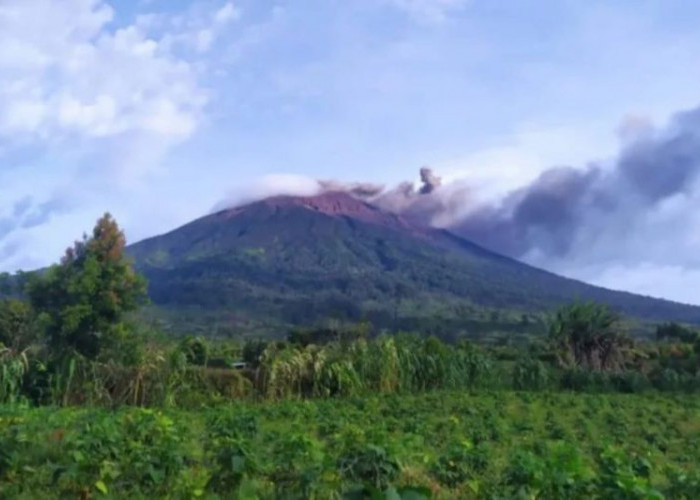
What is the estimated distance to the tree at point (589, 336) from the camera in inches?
1248

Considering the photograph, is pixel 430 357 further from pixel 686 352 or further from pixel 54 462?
pixel 54 462

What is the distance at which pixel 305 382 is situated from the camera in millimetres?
21688

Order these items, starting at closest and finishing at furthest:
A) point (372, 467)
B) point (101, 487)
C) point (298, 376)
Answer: point (101, 487)
point (372, 467)
point (298, 376)

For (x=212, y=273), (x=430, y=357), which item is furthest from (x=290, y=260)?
(x=430, y=357)

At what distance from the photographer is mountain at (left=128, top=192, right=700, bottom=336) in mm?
67812

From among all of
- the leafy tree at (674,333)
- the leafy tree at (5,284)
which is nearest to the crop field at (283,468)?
the leafy tree at (5,284)

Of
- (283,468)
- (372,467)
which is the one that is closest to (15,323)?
(283,468)

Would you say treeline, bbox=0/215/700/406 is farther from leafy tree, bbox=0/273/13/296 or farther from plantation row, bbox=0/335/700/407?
leafy tree, bbox=0/273/13/296

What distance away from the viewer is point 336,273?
84.2m

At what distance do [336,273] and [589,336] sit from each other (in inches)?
2099

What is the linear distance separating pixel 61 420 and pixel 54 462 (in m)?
3.99

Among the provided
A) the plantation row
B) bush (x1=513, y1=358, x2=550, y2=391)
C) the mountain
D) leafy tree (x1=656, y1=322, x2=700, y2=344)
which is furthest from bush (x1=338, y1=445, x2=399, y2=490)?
the mountain

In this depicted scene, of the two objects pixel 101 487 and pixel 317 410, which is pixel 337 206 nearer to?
pixel 317 410

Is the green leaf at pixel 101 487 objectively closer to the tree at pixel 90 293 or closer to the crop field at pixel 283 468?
the crop field at pixel 283 468
